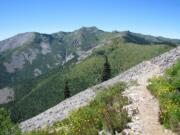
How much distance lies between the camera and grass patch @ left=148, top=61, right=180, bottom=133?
50.6ft

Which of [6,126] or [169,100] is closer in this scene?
[169,100]

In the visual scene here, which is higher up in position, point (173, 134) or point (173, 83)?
point (173, 83)

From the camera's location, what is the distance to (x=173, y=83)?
21.3 meters

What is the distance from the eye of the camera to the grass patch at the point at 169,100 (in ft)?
50.6

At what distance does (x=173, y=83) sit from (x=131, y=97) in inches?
124

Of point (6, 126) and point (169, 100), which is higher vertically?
point (169, 100)

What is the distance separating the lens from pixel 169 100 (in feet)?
59.7

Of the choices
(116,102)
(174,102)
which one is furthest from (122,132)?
(116,102)

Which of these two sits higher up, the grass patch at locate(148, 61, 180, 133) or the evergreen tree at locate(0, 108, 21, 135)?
the grass patch at locate(148, 61, 180, 133)

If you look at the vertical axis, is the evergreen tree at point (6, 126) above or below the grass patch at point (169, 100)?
below

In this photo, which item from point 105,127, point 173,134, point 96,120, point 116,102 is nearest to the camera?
point 173,134

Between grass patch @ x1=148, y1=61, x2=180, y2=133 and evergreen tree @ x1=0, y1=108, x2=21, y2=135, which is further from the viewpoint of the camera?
evergreen tree @ x1=0, y1=108, x2=21, y2=135

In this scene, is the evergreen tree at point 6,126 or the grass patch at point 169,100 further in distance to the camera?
the evergreen tree at point 6,126

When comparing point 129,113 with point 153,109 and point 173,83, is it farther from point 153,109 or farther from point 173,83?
point 173,83
